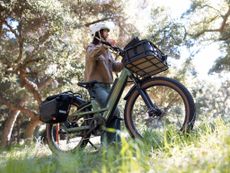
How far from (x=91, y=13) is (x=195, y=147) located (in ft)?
48.3

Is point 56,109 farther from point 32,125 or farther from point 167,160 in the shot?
point 32,125

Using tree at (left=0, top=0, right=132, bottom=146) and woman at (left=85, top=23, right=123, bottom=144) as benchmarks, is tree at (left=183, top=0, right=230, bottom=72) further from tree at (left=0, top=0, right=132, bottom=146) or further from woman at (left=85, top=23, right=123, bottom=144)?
woman at (left=85, top=23, right=123, bottom=144)

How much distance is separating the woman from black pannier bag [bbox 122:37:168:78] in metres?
0.58

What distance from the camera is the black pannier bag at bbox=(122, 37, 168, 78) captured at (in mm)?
3766

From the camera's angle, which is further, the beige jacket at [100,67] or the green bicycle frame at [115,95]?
the beige jacket at [100,67]

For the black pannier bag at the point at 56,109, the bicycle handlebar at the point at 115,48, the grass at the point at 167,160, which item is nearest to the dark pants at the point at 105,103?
the black pannier bag at the point at 56,109

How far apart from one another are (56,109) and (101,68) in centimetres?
82

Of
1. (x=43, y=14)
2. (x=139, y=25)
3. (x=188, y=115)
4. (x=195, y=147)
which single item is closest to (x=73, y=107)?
(x=188, y=115)

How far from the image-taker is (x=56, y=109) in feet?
15.4

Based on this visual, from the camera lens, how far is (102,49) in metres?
4.51

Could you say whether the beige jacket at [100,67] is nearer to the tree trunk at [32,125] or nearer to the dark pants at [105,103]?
the dark pants at [105,103]

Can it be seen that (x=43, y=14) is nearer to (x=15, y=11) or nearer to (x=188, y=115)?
(x=15, y=11)

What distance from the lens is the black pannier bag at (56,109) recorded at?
15.4ft

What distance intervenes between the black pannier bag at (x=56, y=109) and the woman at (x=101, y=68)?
1.26ft
